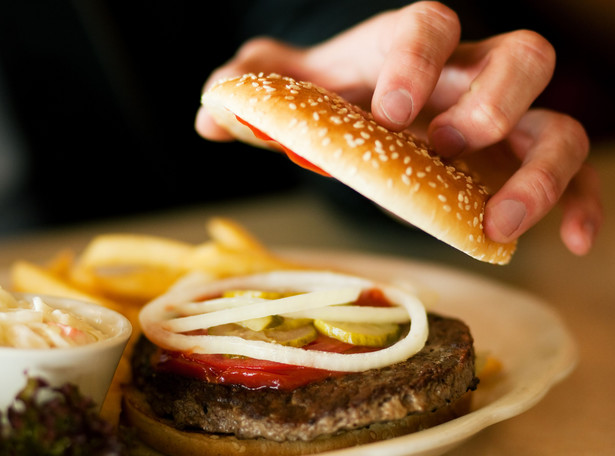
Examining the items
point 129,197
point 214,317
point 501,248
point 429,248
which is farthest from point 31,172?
point 501,248

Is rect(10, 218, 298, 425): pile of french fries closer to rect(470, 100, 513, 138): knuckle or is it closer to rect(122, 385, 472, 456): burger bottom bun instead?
rect(122, 385, 472, 456): burger bottom bun

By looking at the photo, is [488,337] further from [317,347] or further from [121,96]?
[121,96]

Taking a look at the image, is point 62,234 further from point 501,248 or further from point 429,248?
point 501,248

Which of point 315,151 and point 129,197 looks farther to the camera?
point 129,197

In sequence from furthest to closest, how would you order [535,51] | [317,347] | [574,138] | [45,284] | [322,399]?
[45,284], [574,138], [535,51], [317,347], [322,399]

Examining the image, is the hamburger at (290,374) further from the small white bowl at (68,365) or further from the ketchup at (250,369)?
the small white bowl at (68,365)

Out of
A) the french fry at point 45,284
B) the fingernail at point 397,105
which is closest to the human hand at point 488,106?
the fingernail at point 397,105

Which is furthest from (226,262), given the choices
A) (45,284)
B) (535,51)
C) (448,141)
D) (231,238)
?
(535,51)
